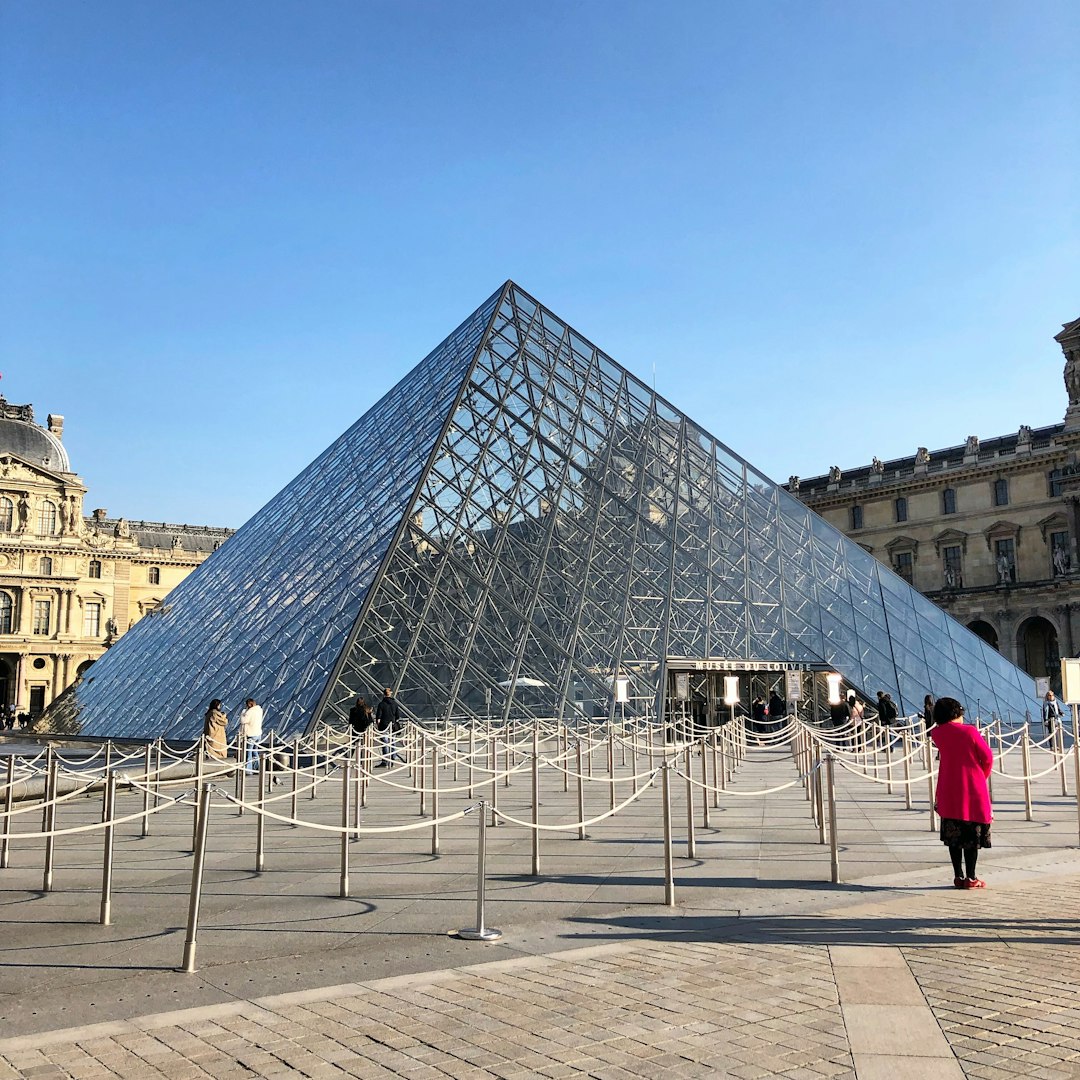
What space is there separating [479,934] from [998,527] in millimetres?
57208

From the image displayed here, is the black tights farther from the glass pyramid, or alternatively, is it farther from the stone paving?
the glass pyramid

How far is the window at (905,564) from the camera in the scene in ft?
202

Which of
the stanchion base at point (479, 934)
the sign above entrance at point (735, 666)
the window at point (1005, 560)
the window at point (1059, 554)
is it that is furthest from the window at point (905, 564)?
the stanchion base at point (479, 934)

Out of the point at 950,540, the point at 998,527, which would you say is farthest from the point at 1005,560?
the point at 950,540

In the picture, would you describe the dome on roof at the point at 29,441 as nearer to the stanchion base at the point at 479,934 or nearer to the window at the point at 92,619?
the window at the point at 92,619

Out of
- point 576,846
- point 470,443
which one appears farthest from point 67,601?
point 576,846

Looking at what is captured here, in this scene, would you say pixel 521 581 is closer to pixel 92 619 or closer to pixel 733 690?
pixel 733 690

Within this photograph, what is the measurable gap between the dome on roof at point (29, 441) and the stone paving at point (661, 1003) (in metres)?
71.3

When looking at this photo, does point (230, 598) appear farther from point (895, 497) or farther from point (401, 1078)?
point (895, 497)

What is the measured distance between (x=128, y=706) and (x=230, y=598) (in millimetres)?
3441

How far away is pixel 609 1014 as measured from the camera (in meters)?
4.57

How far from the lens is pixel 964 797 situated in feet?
25.2

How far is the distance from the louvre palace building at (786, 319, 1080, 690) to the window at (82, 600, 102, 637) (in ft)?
160

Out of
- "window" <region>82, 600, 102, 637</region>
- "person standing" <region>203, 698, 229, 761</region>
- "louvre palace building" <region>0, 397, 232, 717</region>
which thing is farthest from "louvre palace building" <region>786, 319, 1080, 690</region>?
"window" <region>82, 600, 102, 637</region>
